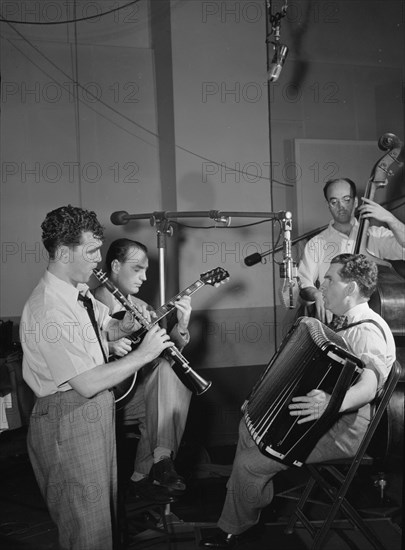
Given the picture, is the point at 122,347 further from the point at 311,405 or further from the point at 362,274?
the point at 362,274

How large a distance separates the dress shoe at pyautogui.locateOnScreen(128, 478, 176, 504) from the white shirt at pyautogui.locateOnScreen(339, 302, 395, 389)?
3.41ft

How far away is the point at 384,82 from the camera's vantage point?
388 cm

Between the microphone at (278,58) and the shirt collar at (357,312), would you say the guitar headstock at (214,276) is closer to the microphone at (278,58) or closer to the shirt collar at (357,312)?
the shirt collar at (357,312)

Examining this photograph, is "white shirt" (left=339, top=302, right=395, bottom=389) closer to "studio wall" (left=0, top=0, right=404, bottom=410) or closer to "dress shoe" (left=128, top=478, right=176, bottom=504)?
"dress shoe" (left=128, top=478, right=176, bottom=504)

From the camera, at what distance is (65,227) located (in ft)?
7.16

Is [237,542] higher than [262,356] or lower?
lower

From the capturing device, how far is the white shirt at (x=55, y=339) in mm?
1948

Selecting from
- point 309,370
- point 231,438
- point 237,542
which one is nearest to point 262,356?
point 231,438

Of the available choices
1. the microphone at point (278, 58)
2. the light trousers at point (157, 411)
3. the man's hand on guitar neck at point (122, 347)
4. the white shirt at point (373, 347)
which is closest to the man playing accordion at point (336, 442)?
the white shirt at point (373, 347)

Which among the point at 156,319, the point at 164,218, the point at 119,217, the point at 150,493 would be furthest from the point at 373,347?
the point at 119,217

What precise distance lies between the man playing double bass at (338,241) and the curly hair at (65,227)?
1364 mm

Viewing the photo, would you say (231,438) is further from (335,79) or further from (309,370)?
(335,79)

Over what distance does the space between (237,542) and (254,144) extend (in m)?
2.52

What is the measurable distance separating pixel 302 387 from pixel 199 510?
120 cm
